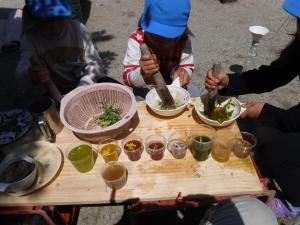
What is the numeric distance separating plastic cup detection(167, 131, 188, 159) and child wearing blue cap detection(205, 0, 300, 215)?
0.56 metres

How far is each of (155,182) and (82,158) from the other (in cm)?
54

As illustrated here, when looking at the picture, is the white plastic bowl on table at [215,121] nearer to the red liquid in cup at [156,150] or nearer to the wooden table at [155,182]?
the wooden table at [155,182]

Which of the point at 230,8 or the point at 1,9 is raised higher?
the point at 230,8

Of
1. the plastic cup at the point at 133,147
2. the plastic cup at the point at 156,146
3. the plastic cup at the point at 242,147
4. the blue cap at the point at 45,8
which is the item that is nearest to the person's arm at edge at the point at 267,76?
the plastic cup at the point at 242,147

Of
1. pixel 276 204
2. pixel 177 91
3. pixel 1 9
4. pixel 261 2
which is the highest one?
pixel 177 91

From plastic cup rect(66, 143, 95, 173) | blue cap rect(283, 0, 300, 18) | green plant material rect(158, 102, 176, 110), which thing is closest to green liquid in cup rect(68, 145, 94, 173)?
plastic cup rect(66, 143, 95, 173)

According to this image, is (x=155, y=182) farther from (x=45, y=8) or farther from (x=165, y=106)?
(x=45, y=8)

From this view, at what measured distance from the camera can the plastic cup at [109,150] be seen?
208cm

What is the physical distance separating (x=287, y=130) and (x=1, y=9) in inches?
302

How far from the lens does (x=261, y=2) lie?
731 centimetres

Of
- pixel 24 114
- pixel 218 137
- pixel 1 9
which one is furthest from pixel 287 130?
pixel 1 9

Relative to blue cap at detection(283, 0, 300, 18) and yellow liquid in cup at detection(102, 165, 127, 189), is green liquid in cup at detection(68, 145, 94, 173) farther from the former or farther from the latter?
blue cap at detection(283, 0, 300, 18)

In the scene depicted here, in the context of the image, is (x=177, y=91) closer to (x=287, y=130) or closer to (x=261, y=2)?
(x=287, y=130)

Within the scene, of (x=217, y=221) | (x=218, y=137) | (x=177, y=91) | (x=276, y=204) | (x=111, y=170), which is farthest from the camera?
(x=276, y=204)
